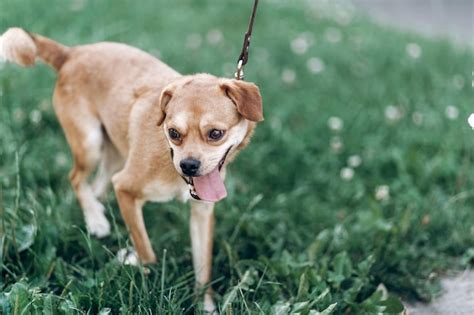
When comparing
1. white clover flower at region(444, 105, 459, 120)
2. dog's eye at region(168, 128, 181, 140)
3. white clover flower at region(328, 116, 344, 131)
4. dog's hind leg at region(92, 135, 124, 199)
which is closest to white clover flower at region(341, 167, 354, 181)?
white clover flower at region(328, 116, 344, 131)

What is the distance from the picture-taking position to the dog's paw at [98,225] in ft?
12.5

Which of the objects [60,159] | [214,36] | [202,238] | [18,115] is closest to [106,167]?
[60,159]

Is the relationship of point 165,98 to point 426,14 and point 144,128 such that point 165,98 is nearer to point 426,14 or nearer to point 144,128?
point 144,128

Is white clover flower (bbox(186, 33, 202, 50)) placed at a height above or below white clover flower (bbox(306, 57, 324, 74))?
below

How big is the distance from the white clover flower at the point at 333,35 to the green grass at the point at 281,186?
44mm

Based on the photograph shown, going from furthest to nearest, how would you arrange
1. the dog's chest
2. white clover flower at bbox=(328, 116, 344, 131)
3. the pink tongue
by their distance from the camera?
1. white clover flower at bbox=(328, 116, 344, 131)
2. the dog's chest
3. the pink tongue

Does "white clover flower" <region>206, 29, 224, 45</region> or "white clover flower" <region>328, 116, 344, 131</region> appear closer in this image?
"white clover flower" <region>328, 116, 344, 131</region>

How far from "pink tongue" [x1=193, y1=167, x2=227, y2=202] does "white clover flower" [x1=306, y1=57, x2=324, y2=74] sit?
325cm

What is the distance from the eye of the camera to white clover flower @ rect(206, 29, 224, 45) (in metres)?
6.71

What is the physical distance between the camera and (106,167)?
4.32m

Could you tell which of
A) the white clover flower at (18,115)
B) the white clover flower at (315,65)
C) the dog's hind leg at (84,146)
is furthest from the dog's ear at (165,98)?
the white clover flower at (315,65)

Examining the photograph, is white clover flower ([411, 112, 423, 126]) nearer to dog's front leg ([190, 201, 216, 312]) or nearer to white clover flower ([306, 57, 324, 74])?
white clover flower ([306, 57, 324, 74])

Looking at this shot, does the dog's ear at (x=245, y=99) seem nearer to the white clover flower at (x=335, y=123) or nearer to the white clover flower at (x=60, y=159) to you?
the white clover flower at (x=60, y=159)

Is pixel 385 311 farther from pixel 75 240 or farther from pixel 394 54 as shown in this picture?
pixel 394 54
